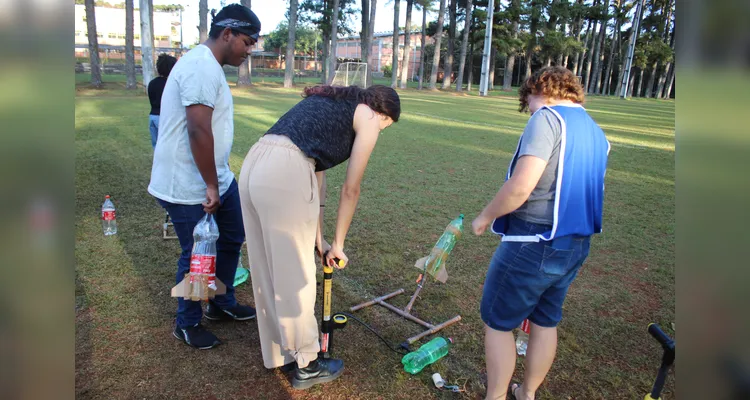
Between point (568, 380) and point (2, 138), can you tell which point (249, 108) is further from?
point (2, 138)

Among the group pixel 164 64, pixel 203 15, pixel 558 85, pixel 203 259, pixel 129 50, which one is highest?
pixel 203 15

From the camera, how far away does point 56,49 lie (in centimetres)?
61

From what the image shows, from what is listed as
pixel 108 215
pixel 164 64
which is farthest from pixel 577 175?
pixel 164 64

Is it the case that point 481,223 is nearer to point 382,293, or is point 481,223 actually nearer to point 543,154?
point 543,154

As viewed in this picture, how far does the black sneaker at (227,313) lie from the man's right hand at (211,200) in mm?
893

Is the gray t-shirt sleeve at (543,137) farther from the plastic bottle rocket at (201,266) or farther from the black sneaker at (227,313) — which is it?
the black sneaker at (227,313)

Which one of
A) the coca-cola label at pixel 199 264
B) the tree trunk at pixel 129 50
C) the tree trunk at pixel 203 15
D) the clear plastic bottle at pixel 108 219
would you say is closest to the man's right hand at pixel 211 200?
the coca-cola label at pixel 199 264

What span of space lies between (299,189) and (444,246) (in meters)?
1.54

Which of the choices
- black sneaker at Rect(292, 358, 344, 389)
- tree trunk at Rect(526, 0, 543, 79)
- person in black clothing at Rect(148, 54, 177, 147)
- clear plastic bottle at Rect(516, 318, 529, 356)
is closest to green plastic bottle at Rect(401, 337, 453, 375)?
black sneaker at Rect(292, 358, 344, 389)

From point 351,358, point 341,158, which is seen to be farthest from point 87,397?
point 341,158

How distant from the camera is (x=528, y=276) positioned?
92.9 inches

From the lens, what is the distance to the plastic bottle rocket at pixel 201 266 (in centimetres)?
294

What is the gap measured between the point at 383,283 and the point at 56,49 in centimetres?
389

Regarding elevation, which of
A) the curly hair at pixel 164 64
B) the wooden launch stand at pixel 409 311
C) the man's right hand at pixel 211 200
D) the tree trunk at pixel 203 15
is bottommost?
the wooden launch stand at pixel 409 311
